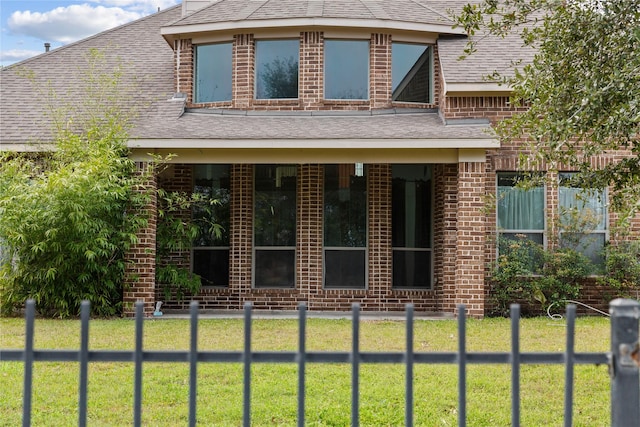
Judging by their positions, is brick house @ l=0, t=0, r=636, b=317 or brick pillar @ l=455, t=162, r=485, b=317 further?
brick house @ l=0, t=0, r=636, b=317

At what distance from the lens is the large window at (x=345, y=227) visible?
13297 millimetres

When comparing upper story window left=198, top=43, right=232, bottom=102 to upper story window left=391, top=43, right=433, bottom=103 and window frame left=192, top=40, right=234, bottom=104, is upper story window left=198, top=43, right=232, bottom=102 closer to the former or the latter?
window frame left=192, top=40, right=234, bottom=104

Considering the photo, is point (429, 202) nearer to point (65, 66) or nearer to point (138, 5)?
point (65, 66)

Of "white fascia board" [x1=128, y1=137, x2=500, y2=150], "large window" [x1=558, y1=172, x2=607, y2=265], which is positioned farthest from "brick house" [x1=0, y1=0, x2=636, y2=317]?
"white fascia board" [x1=128, y1=137, x2=500, y2=150]

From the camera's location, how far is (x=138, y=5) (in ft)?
70.9

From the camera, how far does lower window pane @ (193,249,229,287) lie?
13.5m

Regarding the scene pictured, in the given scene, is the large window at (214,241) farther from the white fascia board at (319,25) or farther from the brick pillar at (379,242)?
the brick pillar at (379,242)

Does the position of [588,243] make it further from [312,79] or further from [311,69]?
[311,69]

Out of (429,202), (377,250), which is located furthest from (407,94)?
(377,250)

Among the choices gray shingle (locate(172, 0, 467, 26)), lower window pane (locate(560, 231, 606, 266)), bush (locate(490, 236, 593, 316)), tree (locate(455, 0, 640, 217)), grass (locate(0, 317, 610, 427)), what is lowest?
grass (locate(0, 317, 610, 427))

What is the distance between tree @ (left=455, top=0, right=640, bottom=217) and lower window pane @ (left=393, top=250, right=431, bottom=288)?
6.69m

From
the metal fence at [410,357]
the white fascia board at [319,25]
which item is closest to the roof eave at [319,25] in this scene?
the white fascia board at [319,25]

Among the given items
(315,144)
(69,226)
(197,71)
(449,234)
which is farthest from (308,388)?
(197,71)

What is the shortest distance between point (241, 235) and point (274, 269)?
984 mm
